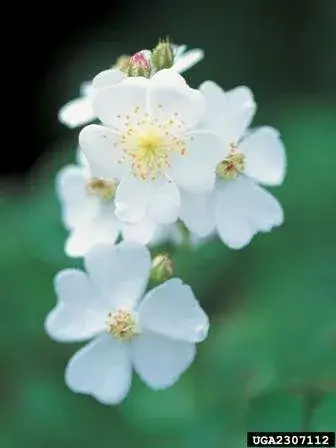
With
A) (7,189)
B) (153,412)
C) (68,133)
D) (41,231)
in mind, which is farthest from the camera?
(68,133)

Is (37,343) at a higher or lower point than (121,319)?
higher

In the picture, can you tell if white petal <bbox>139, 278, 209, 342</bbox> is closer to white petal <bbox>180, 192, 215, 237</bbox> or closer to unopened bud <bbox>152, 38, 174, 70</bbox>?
white petal <bbox>180, 192, 215, 237</bbox>

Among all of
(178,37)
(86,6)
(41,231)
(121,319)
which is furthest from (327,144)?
(86,6)

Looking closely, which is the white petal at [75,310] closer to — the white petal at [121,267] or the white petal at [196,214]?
the white petal at [121,267]

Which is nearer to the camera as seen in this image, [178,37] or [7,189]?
[7,189]

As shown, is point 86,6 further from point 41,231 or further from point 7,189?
point 41,231

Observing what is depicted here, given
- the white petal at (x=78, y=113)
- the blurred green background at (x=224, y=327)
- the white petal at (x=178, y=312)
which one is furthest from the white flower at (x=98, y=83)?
the blurred green background at (x=224, y=327)
